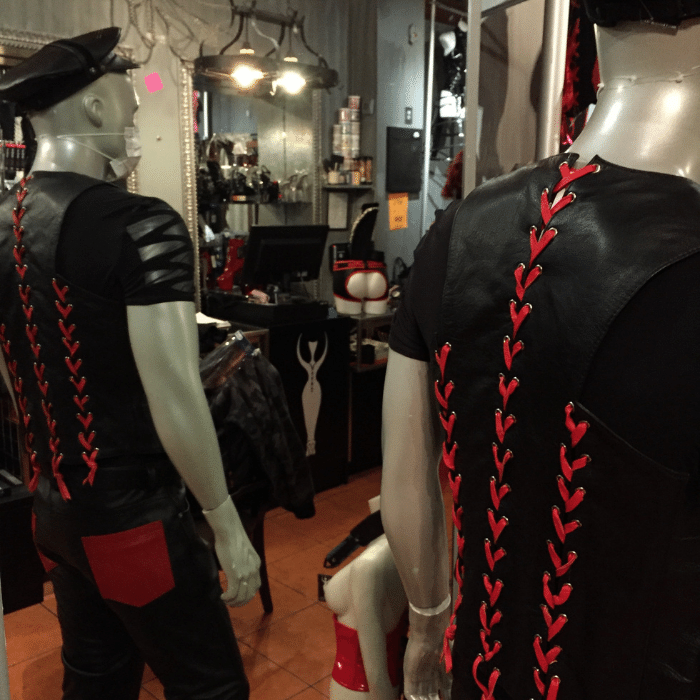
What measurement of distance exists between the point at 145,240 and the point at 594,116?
0.88 m

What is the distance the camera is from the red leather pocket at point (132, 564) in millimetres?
1464

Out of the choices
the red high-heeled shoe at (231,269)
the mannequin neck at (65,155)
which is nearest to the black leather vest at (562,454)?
the mannequin neck at (65,155)

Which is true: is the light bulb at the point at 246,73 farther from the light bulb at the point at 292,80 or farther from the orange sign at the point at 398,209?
the orange sign at the point at 398,209

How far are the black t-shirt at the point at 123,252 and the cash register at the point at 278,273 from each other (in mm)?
2343

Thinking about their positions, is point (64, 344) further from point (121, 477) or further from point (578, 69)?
point (578, 69)

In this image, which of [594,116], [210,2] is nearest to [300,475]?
[594,116]

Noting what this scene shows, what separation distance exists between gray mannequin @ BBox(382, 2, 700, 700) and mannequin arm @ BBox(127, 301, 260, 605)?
0.52 m

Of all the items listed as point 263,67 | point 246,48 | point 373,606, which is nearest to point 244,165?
point 246,48

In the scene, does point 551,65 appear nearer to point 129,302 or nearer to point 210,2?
point 129,302

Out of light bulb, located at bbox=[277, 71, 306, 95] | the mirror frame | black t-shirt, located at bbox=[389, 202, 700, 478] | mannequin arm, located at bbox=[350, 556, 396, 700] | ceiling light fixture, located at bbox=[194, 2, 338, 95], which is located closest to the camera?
black t-shirt, located at bbox=[389, 202, 700, 478]

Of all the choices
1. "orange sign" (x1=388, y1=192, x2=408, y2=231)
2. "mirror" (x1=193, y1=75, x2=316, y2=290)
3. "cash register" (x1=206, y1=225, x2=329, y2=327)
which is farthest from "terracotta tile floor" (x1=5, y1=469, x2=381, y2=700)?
"orange sign" (x1=388, y1=192, x2=408, y2=231)

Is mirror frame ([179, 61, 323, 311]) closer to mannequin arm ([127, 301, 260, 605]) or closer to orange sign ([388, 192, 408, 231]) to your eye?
orange sign ([388, 192, 408, 231])

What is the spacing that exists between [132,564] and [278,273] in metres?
2.70

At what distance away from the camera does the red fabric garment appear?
3.90 feet
